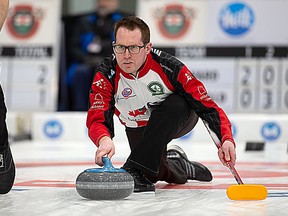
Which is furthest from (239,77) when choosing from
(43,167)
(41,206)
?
(41,206)

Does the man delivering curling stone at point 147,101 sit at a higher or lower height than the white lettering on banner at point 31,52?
lower

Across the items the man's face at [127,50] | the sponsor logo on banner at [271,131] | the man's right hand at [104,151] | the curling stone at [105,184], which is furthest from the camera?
the sponsor logo on banner at [271,131]

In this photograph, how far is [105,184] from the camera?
2410 millimetres

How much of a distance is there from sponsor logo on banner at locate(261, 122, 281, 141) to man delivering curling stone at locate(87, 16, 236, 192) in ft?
12.3

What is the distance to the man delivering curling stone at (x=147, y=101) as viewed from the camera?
A: 2.74 metres

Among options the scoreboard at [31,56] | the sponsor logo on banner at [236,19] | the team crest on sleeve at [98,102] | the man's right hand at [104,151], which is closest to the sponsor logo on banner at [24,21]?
the scoreboard at [31,56]

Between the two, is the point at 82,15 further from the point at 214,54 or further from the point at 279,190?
the point at 279,190

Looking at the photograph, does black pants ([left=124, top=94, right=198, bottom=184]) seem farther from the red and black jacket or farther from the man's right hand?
the man's right hand

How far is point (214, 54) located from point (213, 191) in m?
4.24

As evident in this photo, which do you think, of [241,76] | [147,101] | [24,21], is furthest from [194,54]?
[147,101]

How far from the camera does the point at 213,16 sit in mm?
6941

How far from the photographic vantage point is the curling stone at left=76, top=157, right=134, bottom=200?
2.42m

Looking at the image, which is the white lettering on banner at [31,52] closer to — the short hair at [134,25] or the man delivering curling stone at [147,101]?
the man delivering curling stone at [147,101]

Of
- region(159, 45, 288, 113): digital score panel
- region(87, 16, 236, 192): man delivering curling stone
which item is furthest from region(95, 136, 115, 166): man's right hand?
region(159, 45, 288, 113): digital score panel
